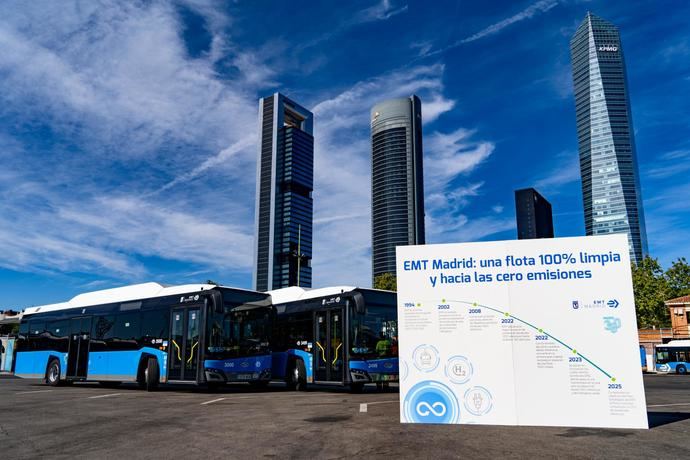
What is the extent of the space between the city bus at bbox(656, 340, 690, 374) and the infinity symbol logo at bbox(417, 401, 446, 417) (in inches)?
1608

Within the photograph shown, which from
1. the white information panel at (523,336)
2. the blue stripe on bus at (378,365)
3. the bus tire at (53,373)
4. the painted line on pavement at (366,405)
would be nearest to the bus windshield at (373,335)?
the blue stripe on bus at (378,365)

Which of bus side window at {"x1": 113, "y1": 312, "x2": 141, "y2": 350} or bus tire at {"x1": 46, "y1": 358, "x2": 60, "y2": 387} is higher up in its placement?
bus side window at {"x1": 113, "y1": 312, "x2": 141, "y2": 350}

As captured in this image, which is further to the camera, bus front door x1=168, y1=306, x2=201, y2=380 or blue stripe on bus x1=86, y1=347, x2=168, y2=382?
blue stripe on bus x1=86, y1=347, x2=168, y2=382

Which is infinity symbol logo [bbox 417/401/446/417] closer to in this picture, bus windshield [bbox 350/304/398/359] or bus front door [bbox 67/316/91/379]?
bus windshield [bbox 350/304/398/359]

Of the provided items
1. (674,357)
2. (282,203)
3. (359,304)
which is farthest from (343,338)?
(282,203)

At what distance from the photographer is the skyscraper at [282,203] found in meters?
180

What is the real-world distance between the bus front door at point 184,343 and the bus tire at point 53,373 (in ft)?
25.5

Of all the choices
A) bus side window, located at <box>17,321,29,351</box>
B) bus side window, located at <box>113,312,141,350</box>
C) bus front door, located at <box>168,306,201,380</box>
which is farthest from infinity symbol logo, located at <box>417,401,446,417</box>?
bus side window, located at <box>17,321,29,351</box>

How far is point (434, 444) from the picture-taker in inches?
286

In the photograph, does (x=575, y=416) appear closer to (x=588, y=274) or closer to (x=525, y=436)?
(x=525, y=436)

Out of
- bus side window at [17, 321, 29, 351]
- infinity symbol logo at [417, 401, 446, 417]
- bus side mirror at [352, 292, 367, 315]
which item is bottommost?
infinity symbol logo at [417, 401, 446, 417]

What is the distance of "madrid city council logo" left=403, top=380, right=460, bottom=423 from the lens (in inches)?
356

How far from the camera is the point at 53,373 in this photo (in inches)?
835

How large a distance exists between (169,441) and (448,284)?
5.27m
